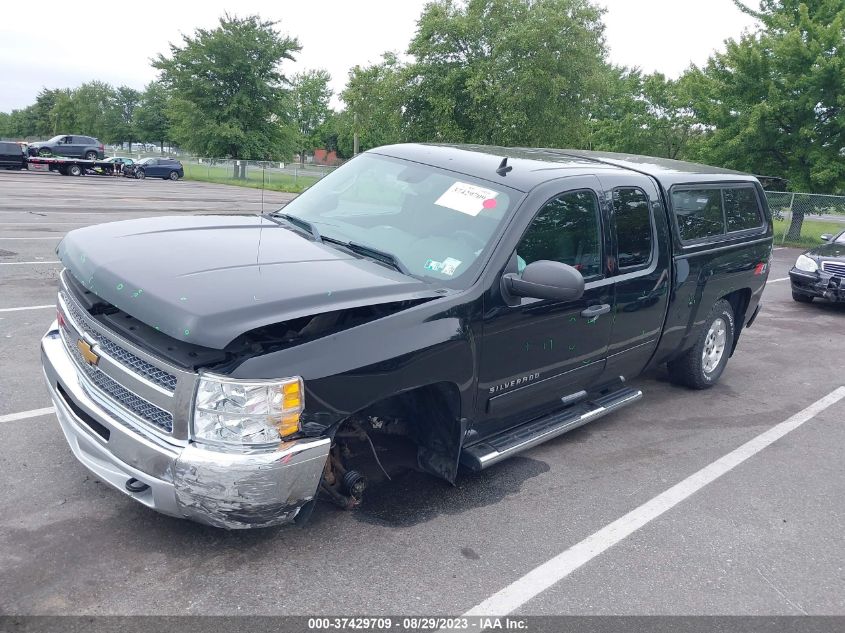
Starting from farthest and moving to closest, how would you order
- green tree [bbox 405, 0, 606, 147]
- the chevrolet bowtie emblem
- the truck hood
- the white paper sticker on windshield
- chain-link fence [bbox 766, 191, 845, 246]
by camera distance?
green tree [bbox 405, 0, 606, 147]
chain-link fence [bbox 766, 191, 845, 246]
the white paper sticker on windshield
the chevrolet bowtie emblem
the truck hood

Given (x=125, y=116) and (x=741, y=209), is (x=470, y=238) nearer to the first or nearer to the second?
(x=741, y=209)

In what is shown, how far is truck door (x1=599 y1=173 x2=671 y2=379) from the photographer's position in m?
4.55

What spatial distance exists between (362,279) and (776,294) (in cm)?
1086

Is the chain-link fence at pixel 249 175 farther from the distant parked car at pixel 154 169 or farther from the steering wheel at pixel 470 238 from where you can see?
the steering wheel at pixel 470 238

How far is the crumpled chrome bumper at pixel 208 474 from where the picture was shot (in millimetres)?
2732

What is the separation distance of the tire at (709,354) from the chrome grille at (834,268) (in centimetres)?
506

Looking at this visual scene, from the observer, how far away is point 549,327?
400 cm

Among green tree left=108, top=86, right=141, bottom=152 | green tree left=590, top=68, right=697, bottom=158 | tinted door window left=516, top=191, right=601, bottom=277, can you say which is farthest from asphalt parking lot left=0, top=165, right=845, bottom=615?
green tree left=108, top=86, right=141, bottom=152

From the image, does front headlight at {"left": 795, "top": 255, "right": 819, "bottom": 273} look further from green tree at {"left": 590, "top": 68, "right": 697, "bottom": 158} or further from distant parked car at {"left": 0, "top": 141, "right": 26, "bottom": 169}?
distant parked car at {"left": 0, "top": 141, "right": 26, "bottom": 169}

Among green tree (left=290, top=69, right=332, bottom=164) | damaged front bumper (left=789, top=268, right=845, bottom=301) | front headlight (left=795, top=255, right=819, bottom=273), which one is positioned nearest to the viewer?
damaged front bumper (left=789, top=268, right=845, bottom=301)

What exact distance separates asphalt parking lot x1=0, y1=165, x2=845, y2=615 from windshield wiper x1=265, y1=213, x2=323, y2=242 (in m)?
1.53

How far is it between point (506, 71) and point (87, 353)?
2614cm

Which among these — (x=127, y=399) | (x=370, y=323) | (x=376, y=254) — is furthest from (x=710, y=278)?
(x=127, y=399)

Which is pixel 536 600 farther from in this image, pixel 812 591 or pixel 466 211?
pixel 466 211
